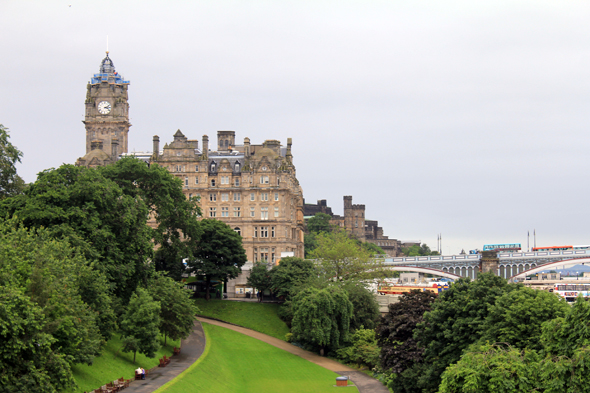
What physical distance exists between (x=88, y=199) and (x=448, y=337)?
3628cm

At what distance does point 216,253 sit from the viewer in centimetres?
10331

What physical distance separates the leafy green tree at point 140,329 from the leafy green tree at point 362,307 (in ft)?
101

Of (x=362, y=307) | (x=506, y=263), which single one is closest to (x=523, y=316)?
(x=362, y=307)

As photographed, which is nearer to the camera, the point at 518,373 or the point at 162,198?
the point at 518,373

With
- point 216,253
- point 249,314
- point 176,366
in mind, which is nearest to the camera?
point 176,366

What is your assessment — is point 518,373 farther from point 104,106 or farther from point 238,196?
point 104,106

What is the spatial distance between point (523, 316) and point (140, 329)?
108 feet

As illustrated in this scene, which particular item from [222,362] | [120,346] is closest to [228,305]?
[222,362]

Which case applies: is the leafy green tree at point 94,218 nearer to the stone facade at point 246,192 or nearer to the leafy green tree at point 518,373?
the leafy green tree at point 518,373

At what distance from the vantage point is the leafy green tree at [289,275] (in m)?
102

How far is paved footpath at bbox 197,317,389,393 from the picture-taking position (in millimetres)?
74125

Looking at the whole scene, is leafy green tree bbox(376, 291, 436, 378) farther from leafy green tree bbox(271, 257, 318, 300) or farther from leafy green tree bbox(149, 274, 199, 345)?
leafy green tree bbox(271, 257, 318, 300)

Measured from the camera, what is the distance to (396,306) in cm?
6912

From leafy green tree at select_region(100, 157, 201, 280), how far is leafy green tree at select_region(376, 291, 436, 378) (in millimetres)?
34790
